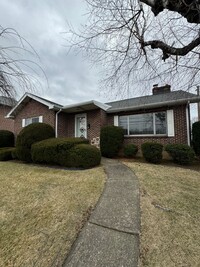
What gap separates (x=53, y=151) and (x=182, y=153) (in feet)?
18.9

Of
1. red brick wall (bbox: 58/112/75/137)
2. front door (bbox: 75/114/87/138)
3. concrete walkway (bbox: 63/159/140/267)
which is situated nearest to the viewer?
concrete walkway (bbox: 63/159/140/267)

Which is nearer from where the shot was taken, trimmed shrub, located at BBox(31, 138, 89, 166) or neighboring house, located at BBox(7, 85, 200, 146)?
trimmed shrub, located at BBox(31, 138, 89, 166)

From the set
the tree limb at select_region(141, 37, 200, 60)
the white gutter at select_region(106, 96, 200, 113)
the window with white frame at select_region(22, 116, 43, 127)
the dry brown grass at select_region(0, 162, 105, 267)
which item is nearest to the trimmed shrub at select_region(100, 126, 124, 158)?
the white gutter at select_region(106, 96, 200, 113)

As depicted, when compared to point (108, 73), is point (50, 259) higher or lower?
lower

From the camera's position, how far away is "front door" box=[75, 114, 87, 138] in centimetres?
1212

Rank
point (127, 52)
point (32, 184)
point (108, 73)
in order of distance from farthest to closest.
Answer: point (108, 73) < point (127, 52) < point (32, 184)

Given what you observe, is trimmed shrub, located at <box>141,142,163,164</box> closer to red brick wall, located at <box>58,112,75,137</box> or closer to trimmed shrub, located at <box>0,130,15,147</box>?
red brick wall, located at <box>58,112,75,137</box>

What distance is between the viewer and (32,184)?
5.31 meters

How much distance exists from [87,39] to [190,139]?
7.11 m

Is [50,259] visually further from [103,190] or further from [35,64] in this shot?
[35,64]

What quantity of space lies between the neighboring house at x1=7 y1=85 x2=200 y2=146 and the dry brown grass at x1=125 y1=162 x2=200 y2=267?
4713mm

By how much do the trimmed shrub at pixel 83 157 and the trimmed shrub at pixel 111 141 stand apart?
7.70 ft

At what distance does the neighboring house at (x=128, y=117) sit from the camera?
941 cm

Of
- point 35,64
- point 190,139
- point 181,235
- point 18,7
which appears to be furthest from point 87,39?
point 190,139
